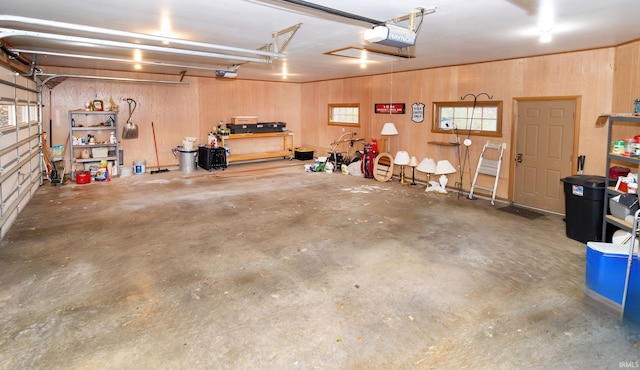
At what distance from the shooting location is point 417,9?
3719mm

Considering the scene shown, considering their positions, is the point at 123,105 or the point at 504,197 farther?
the point at 123,105

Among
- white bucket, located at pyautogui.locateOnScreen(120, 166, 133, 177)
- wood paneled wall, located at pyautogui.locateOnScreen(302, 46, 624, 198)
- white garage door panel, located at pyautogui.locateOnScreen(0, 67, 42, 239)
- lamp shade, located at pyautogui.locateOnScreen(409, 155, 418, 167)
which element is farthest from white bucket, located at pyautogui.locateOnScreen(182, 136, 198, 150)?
lamp shade, located at pyautogui.locateOnScreen(409, 155, 418, 167)

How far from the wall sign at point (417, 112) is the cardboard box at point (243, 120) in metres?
4.91

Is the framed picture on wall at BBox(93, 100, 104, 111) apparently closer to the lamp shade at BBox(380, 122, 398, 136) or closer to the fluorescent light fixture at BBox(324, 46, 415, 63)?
the fluorescent light fixture at BBox(324, 46, 415, 63)

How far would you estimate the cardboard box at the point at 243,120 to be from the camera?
35.7 feet

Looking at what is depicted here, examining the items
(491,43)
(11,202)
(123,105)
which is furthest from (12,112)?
(491,43)

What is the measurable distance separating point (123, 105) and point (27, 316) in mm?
7554

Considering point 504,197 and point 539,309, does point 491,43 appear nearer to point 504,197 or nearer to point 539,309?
point 504,197

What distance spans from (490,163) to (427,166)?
48.7 inches

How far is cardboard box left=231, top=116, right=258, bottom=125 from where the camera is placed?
35.7 feet

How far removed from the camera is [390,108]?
9148 mm

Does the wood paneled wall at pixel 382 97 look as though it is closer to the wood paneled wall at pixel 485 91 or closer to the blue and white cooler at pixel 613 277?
the wood paneled wall at pixel 485 91

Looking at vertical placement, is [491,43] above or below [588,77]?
above

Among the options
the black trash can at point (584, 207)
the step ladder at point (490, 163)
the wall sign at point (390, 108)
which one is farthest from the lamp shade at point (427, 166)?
the black trash can at point (584, 207)
